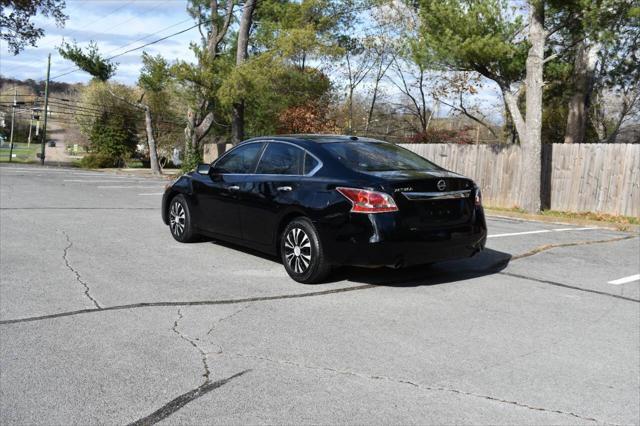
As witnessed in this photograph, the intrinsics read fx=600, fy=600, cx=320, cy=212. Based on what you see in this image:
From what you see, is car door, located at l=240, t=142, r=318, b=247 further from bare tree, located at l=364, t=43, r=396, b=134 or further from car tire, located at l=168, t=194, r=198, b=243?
bare tree, located at l=364, t=43, r=396, b=134

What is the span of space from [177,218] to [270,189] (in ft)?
7.76

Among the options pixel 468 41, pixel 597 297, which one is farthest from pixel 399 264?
pixel 468 41

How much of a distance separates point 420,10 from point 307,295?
13.0 m

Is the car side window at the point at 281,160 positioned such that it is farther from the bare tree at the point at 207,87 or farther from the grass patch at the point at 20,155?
the grass patch at the point at 20,155

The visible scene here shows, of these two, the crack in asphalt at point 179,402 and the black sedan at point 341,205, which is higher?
the black sedan at point 341,205

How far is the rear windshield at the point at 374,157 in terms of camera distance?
21.4ft

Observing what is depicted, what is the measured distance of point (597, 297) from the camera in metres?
6.46

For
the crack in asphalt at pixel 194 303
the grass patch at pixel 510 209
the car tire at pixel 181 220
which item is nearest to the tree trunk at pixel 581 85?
the grass patch at pixel 510 209

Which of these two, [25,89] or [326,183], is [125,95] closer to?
[326,183]

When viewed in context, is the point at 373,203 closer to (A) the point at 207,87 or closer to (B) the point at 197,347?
(B) the point at 197,347

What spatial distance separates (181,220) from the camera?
858 cm

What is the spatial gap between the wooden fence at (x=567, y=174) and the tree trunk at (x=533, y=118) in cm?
27

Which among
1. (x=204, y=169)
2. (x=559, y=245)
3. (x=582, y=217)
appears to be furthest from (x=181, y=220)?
(x=582, y=217)

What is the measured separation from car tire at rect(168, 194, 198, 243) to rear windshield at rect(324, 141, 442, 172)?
2.64 meters
